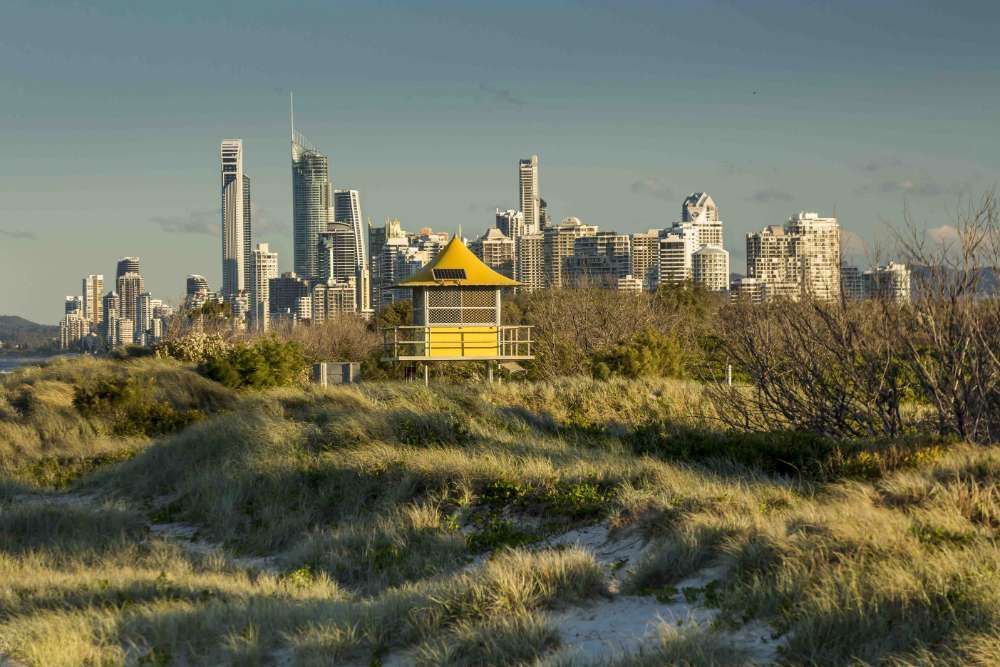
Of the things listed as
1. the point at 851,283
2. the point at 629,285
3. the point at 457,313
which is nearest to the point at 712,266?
the point at 629,285

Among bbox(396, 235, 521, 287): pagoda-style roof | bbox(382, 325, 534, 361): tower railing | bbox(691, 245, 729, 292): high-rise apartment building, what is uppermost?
bbox(691, 245, 729, 292): high-rise apartment building

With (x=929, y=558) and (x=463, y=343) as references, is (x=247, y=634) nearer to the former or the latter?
(x=929, y=558)

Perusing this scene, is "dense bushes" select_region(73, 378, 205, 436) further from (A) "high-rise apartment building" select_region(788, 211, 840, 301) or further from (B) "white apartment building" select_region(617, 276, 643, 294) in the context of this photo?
(B) "white apartment building" select_region(617, 276, 643, 294)

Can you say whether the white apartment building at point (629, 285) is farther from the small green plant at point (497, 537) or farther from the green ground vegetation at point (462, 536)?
the small green plant at point (497, 537)

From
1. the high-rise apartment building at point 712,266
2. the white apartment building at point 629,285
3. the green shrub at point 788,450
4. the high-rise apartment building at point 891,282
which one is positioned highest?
the high-rise apartment building at point 712,266

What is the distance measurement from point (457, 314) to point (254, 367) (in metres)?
6.63

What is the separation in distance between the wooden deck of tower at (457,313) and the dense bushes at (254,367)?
3.66 m

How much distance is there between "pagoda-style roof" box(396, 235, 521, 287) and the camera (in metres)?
33.0

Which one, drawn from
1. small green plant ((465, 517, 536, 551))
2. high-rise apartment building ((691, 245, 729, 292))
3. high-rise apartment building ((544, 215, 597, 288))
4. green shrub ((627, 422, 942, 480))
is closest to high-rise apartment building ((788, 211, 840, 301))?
green shrub ((627, 422, 942, 480))

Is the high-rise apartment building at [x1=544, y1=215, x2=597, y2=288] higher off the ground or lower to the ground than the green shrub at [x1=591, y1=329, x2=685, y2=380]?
higher

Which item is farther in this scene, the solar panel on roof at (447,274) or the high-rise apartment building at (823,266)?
the solar panel on roof at (447,274)

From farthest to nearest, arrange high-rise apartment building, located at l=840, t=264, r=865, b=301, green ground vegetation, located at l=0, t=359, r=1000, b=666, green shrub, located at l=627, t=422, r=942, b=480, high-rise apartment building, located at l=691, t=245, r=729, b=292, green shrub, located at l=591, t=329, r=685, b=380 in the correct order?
high-rise apartment building, located at l=691, t=245, r=729, b=292 → green shrub, located at l=591, t=329, r=685, b=380 → high-rise apartment building, located at l=840, t=264, r=865, b=301 → green shrub, located at l=627, t=422, r=942, b=480 → green ground vegetation, located at l=0, t=359, r=1000, b=666

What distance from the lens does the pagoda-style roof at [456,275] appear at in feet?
108

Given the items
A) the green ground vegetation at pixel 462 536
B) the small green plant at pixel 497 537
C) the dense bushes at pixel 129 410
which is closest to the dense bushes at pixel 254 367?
the dense bushes at pixel 129 410
